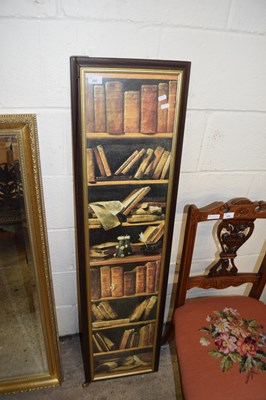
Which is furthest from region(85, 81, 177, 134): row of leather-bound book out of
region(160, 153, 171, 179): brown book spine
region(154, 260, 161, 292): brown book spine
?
region(154, 260, 161, 292): brown book spine

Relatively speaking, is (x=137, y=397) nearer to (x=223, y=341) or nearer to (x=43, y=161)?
(x=223, y=341)

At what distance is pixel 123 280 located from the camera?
1.18m

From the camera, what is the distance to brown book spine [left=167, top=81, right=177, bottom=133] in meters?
0.90

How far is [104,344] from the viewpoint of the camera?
4.37 ft

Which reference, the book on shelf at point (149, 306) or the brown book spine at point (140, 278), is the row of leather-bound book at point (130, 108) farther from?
the book on shelf at point (149, 306)

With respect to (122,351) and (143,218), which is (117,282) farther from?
(122,351)

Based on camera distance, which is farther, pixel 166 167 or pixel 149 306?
pixel 149 306

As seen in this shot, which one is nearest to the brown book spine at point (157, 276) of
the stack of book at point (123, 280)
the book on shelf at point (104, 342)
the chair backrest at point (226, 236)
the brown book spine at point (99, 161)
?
the stack of book at point (123, 280)

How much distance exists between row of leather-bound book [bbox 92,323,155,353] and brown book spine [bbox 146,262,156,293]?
22cm

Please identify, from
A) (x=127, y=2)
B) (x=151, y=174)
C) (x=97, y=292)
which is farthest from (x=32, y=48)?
(x=97, y=292)

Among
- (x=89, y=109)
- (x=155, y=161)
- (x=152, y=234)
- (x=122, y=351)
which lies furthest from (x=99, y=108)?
(x=122, y=351)

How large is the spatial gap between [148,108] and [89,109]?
→ 0.19 metres

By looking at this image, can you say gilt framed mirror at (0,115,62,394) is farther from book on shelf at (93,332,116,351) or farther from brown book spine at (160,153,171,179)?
brown book spine at (160,153,171,179)

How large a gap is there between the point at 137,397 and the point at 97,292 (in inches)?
26.1
